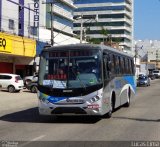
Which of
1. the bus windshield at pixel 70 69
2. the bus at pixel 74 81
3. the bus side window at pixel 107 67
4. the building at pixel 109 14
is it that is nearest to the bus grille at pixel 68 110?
the bus at pixel 74 81

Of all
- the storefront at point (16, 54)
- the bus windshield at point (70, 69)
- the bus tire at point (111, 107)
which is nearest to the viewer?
the bus windshield at point (70, 69)

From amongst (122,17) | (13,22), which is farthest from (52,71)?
(122,17)

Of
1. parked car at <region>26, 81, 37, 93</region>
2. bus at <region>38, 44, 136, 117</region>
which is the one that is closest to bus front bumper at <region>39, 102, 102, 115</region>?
bus at <region>38, 44, 136, 117</region>

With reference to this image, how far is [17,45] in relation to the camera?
44.8 meters

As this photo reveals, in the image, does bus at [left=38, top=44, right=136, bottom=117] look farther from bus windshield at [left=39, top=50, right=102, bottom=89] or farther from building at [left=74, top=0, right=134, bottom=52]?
building at [left=74, top=0, right=134, bottom=52]

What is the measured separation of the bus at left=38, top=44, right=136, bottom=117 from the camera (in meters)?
16.0

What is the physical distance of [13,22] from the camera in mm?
47969

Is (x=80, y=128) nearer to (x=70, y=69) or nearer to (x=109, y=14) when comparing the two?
(x=70, y=69)

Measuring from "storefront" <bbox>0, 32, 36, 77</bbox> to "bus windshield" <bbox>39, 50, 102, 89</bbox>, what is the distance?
2478cm

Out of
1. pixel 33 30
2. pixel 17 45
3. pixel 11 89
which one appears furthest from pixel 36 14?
pixel 11 89

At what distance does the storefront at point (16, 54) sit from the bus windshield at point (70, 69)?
24.8 meters

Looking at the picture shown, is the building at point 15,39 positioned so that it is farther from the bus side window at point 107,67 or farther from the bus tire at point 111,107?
the bus side window at point 107,67

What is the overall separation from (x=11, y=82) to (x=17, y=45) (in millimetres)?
6211

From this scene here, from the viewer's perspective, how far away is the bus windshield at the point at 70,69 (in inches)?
637
